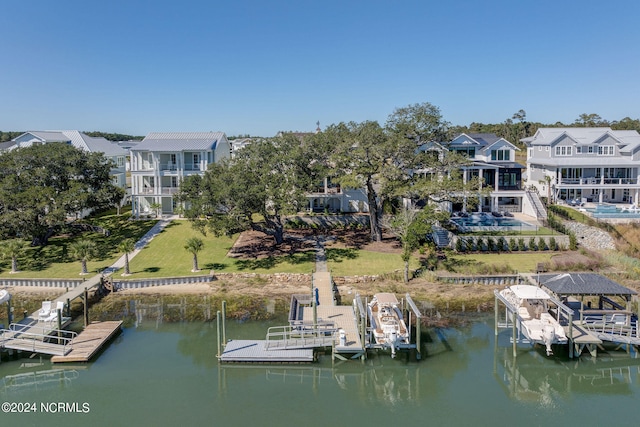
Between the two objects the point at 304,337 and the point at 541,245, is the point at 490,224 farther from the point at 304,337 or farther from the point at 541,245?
the point at 304,337

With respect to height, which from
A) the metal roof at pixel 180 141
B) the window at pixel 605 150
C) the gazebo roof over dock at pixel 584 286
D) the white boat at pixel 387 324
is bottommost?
the white boat at pixel 387 324

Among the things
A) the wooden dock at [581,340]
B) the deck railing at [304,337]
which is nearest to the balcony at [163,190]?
the deck railing at [304,337]

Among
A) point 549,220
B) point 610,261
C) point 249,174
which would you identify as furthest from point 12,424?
point 549,220

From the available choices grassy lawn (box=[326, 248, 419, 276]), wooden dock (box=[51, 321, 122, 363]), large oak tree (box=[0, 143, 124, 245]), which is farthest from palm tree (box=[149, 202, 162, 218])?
wooden dock (box=[51, 321, 122, 363])

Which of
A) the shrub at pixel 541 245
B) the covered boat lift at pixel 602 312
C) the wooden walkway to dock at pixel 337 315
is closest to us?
the wooden walkway to dock at pixel 337 315

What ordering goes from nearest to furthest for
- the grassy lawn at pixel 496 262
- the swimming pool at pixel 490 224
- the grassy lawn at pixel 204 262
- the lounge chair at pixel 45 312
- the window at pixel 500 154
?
the lounge chair at pixel 45 312, the grassy lawn at pixel 496 262, the grassy lawn at pixel 204 262, the swimming pool at pixel 490 224, the window at pixel 500 154

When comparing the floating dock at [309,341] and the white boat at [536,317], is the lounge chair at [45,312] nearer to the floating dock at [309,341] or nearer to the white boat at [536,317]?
the floating dock at [309,341]

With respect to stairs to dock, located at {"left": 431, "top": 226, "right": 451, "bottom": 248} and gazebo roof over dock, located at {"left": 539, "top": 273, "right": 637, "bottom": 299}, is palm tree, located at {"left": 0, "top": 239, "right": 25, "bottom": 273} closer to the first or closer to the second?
stairs to dock, located at {"left": 431, "top": 226, "right": 451, "bottom": 248}
